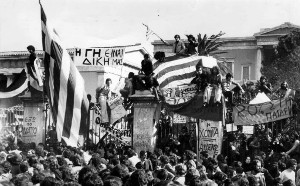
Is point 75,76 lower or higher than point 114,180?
higher

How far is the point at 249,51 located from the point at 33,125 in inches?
1632

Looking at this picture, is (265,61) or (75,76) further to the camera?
(265,61)

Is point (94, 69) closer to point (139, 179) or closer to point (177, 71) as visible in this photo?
point (177, 71)

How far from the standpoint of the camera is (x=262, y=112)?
1659cm

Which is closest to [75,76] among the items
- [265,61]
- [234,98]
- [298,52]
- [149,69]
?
[149,69]

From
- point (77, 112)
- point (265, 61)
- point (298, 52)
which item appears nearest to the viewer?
point (77, 112)

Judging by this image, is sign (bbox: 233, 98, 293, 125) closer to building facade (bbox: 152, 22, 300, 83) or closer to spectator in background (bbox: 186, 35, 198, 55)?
spectator in background (bbox: 186, 35, 198, 55)

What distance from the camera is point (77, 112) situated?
14.1 meters

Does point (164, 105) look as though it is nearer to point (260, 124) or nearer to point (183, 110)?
point (183, 110)

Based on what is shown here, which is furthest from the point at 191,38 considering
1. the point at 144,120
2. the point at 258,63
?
the point at 258,63

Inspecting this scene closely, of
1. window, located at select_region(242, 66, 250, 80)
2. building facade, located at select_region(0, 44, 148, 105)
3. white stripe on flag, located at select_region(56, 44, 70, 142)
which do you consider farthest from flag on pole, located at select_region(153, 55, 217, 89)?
window, located at select_region(242, 66, 250, 80)

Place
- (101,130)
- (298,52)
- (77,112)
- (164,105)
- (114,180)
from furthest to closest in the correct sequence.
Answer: (298,52) → (101,130) → (164,105) → (77,112) → (114,180)

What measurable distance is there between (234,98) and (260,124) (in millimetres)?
1037

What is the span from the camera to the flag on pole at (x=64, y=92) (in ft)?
45.8
